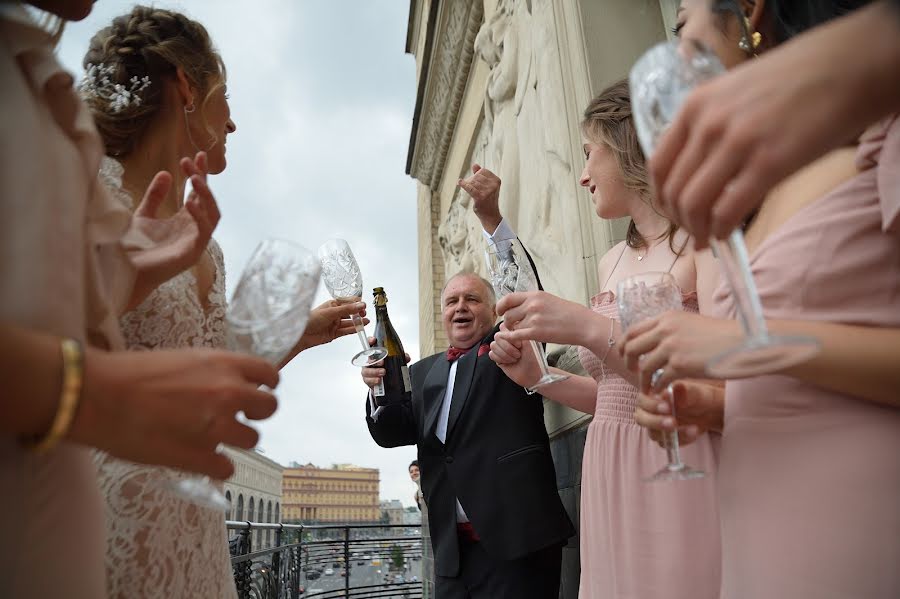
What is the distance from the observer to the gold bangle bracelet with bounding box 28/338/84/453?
56 centimetres

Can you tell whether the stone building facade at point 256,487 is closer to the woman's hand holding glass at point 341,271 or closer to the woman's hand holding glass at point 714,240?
the woman's hand holding glass at point 341,271

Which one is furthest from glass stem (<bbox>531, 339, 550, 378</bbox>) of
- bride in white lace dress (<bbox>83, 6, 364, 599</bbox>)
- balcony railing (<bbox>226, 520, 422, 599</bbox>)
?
balcony railing (<bbox>226, 520, 422, 599</bbox>)

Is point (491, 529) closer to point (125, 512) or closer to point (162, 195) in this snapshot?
point (125, 512)

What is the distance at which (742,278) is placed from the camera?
2.42ft

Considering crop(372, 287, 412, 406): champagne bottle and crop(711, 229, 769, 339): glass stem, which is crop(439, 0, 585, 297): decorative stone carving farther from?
crop(711, 229, 769, 339): glass stem

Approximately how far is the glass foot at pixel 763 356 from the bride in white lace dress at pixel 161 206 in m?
0.90

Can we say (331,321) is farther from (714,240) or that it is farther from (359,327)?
(714,240)

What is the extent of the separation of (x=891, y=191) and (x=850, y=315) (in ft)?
0.65

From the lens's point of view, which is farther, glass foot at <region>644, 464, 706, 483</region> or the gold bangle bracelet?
glass foot at <region>644, 464, 706, 483</region>

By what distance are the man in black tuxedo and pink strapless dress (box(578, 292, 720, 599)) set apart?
651 millimetres

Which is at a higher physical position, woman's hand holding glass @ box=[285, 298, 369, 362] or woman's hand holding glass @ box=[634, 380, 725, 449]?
woman's hand holding glass @ box=[285, 298, 369, 362]

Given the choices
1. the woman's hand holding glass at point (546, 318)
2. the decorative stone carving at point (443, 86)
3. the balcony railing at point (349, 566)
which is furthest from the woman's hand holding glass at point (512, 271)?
the decorative stone carving at point (443, 86)

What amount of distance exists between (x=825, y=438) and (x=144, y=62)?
1.74 meters

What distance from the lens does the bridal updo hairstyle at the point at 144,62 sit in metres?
1.47
